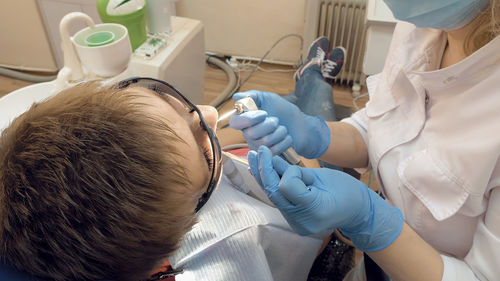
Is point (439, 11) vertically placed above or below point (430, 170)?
above

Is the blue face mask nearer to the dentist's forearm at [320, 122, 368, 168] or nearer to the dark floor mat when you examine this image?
the dentist's forearm at [320, 122, 368, 168]

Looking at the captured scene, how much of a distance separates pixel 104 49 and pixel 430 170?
902mm

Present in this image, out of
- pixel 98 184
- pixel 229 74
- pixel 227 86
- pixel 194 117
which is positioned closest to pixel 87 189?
pixel 98 184

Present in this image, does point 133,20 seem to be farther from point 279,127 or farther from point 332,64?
point 332,64

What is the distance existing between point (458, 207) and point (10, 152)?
0.79 metres

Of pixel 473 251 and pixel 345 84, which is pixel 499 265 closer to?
pixel 473 251

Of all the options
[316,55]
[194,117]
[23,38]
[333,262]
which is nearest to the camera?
[194,117]

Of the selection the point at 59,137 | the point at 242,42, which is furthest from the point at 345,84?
the point at 59,137

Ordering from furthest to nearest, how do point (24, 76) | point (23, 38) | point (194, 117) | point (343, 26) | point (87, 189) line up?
point (24, 76) → point (23, 38) → point (343, 26) → point (194, 117) → point (87, 189)

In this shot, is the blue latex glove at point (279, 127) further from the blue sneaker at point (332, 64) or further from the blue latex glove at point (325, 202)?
the blue sneaker at point (332, 64)

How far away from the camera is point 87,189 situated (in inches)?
19.7

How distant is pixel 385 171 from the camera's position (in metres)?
0.96

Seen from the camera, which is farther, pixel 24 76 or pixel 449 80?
pixel 24 76

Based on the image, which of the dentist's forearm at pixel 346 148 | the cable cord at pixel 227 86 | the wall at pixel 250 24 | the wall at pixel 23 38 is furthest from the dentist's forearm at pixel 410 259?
the wall at pixel 23 38
